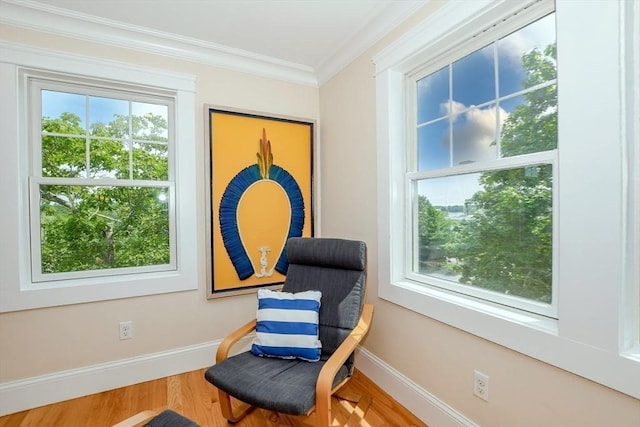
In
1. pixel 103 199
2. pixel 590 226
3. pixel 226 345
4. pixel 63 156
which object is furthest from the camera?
pixel 103 199

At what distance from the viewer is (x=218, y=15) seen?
201cm

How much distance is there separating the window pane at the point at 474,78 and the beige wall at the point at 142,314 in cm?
145

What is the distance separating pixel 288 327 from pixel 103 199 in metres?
1.66

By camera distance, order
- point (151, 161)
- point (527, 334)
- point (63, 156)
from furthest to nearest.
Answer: point (151, 161)
point (63, 156)
point (527, 334)

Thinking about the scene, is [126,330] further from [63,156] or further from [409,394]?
[409,394]

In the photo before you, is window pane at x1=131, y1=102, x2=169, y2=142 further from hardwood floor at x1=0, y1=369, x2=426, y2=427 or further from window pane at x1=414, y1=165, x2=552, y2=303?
window pane at x1=414, y1=165, x2=552, y2=303

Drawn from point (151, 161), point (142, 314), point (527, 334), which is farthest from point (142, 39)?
point (527, 334)

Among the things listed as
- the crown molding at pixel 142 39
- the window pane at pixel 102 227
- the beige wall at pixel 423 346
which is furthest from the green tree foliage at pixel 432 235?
the window pane at pixel 102 227

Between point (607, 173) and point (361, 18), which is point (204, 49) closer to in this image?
point (361, 18)

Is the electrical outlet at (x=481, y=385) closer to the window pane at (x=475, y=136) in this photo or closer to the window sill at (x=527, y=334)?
the window sill at (x=527, y=334)

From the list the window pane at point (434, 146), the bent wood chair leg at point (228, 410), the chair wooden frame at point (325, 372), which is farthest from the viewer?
the window pane at point (434, 146)

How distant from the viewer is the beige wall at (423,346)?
1.16 metres

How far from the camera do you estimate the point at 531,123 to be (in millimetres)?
1388

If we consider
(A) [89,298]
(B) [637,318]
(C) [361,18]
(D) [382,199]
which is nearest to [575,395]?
(B) [637,318]
